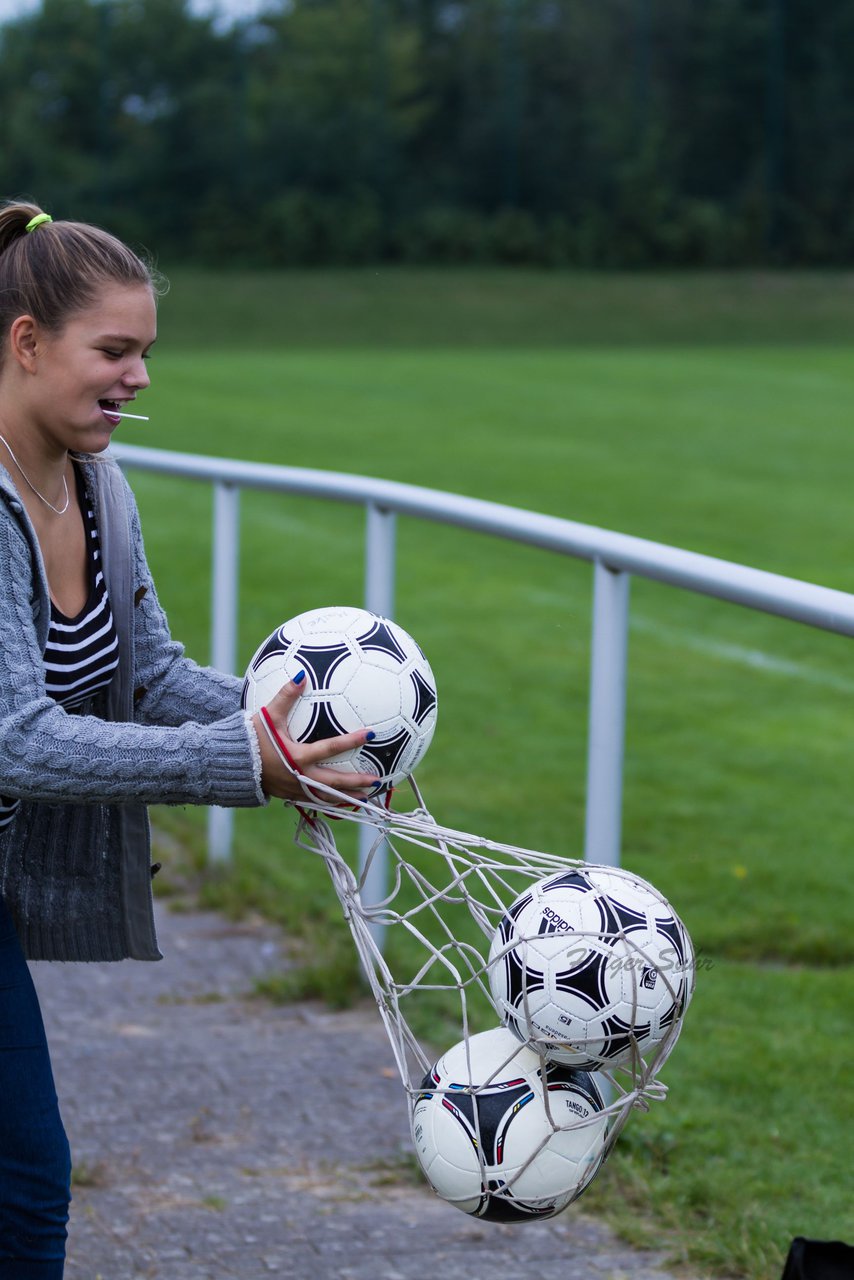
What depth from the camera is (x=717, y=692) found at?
8.42 metres

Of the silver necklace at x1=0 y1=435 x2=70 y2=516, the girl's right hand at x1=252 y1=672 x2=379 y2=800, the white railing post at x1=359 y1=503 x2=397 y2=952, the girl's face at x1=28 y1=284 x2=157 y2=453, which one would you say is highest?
the girl's face at x1=28 y1=284 x2=157 y2=453

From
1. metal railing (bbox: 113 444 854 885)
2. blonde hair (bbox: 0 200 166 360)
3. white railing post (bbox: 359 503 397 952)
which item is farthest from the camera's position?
white railing post (bbox: 359 503 397 952)

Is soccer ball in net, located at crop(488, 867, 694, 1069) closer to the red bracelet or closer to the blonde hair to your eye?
the red bracelet

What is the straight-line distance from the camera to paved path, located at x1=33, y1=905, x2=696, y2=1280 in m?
3.08

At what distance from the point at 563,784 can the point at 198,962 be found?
231 centimetres

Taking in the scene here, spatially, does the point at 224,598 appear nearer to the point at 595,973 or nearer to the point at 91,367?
the point at 91,367

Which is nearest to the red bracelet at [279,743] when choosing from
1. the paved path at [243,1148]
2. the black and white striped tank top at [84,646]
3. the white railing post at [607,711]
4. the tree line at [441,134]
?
the black and white striped tank top at [84,646]

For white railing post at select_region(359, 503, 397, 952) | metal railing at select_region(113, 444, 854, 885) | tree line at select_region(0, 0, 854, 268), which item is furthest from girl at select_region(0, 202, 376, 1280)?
tree line at select_region(0, 0, 854, 268)

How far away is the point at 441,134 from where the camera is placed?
124 ft

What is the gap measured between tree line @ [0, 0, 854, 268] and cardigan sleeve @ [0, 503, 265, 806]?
33.2m

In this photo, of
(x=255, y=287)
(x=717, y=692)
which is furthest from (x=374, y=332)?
(x=717, y=692)

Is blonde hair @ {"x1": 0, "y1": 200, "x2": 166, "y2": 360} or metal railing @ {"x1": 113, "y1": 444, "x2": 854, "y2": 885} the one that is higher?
blonde hair @ {"x1": 0, "y1": 200, "x2": 166, "y2": 360}

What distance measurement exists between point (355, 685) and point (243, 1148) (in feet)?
5.08

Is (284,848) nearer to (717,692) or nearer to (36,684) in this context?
(717,692)
